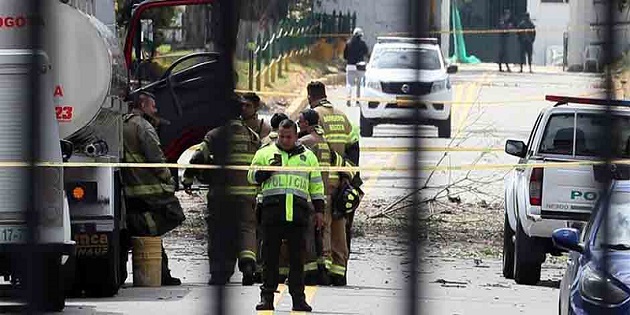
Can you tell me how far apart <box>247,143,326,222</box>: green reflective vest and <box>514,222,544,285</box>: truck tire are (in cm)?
248

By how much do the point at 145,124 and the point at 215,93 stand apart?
7003 mm

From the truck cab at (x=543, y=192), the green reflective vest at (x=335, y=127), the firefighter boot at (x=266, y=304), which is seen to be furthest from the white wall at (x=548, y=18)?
the firefighter boot at (x=266, y=304)

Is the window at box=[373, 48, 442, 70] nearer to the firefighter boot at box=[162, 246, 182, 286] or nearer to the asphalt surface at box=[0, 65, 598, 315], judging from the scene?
the asphalt surface at box=[0, 65, 598, 315]

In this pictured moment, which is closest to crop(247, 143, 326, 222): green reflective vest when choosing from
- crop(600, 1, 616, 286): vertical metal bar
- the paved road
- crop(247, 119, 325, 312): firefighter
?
crop(247, 119, 325, 312): firefighter

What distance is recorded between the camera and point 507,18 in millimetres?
3943

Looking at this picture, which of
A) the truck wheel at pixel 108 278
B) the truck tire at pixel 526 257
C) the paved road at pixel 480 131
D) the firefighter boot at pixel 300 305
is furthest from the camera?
the paved road at pixel 480 131

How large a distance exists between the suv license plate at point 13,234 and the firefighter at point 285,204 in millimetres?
3896

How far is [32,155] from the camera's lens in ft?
11.8

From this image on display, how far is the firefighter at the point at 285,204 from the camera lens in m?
9.65

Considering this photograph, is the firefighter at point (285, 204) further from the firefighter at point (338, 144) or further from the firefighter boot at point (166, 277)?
the firefighter boot at point (166, 277)

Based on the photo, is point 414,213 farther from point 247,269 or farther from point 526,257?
point 526,257

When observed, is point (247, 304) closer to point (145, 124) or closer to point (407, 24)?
point (145, 124)

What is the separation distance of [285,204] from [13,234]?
4756mm

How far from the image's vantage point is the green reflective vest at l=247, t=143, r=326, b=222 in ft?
31.6
